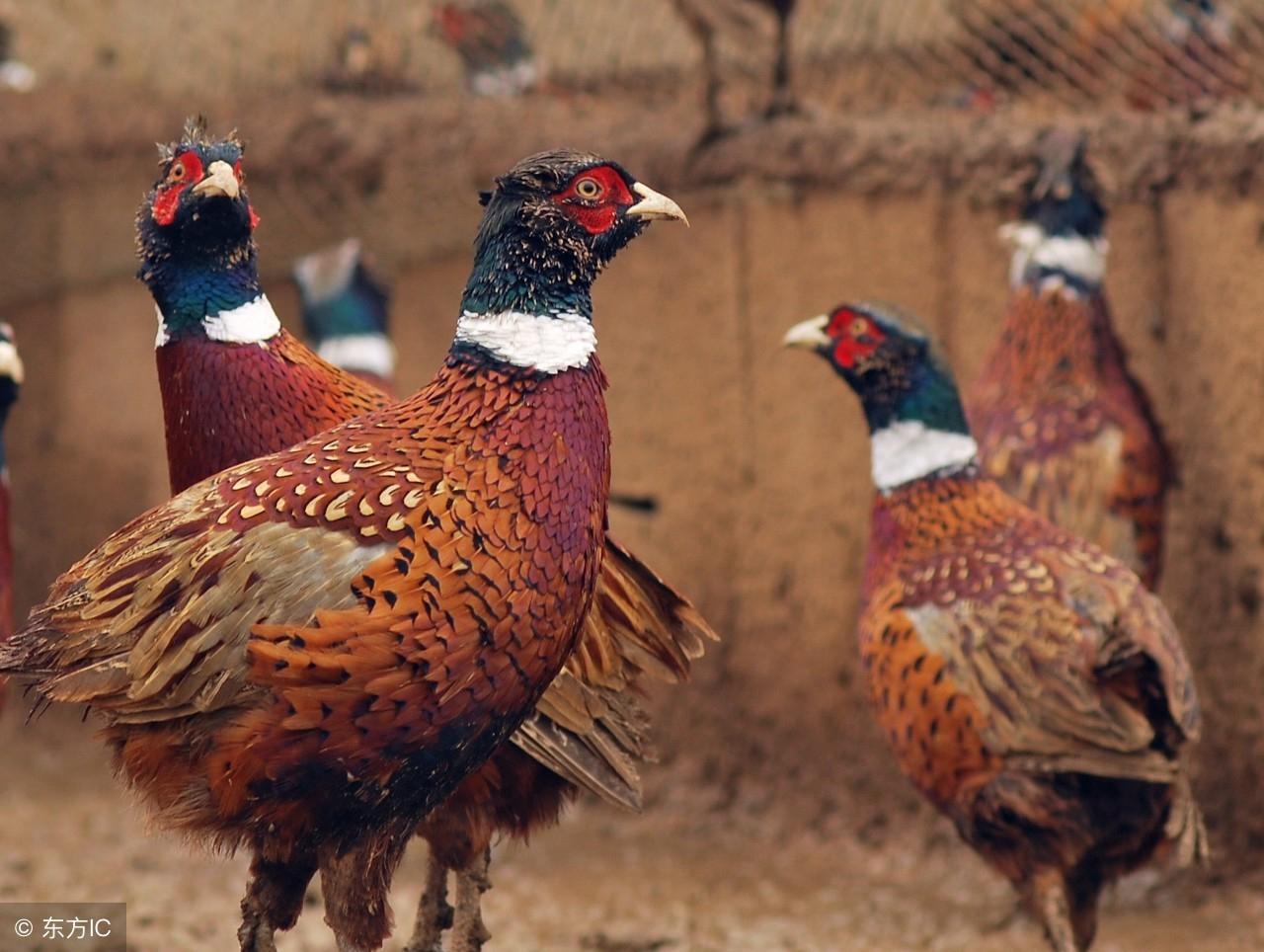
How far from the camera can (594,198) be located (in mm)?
2789

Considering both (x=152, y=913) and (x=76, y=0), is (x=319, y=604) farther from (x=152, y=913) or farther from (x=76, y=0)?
(x=76, y=0)

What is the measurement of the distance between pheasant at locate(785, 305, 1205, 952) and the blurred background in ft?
2.78

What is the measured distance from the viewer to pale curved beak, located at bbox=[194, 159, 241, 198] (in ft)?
10.7

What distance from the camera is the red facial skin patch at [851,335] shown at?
15.4ft

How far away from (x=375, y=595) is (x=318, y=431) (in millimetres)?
817

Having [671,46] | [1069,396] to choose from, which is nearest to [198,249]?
[1069,396]

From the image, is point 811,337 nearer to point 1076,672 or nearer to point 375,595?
point 1076,672

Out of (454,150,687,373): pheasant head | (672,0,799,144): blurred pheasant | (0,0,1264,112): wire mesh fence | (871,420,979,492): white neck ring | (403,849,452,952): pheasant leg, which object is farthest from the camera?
(672,0,799,144): blurred pheasant

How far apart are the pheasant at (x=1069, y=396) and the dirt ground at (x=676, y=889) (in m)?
1.00

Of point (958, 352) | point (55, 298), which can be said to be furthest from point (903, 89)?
point (55, 298)

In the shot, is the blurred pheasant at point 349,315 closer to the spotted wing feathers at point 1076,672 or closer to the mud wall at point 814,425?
the mud wall at point 814,425

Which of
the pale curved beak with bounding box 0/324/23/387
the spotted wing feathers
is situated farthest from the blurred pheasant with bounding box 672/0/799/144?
the spotted wing feathers

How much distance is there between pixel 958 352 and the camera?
5863mm

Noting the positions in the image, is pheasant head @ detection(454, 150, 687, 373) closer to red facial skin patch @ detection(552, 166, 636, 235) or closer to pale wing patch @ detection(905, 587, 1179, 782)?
red facial skin patch @ detection(552, 166, 636, 235)
